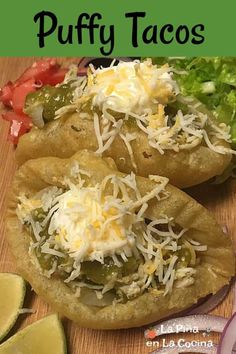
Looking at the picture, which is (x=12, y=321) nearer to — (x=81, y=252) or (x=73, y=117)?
(x=81, y=252)

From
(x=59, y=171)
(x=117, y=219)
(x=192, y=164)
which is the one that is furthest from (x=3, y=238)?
(x=192, y=164)

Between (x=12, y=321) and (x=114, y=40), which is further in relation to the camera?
(x=114, y=40)

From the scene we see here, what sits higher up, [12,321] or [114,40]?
[114,40]

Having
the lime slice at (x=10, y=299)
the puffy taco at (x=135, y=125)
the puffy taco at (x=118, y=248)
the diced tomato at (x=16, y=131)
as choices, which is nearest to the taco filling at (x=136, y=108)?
the puffy taco at (x=135, y=125)

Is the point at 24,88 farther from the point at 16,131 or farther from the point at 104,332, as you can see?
the point at 104,332

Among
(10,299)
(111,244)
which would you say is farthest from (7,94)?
(111,244)

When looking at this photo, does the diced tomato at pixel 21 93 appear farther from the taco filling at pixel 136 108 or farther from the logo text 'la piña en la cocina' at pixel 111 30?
the taco filling at pixel 136 108

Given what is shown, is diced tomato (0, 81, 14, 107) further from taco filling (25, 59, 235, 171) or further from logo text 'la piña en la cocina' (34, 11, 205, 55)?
taco filling (25, 59, 235, 171)
